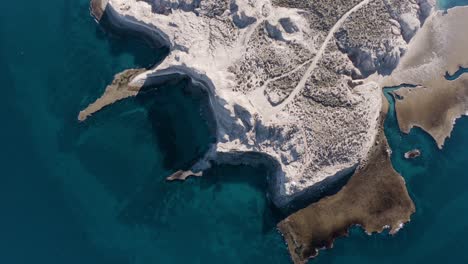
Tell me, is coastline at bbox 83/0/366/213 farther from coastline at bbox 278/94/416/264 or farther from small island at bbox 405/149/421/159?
small island at bbox 405/149/421/159

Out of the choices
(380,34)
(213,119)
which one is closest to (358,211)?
(213,119)

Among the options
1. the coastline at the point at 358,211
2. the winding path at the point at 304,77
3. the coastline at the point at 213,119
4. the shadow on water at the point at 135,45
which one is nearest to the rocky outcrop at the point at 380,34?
the winding path at the point at 304,77

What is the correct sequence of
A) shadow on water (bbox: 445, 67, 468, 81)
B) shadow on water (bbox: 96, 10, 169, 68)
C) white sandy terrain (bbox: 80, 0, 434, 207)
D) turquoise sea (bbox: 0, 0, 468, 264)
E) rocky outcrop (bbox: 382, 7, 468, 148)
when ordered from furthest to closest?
shadow on water (bbox: 445, 67, 468, 81), rocky outcrop (bbox: 382, 7, 468, 148), shadow on water (bbox: 96, 10, 169, 68), turquoise sea (bbox: 0, 0, 468, 264), white sandy terrain (bbox: 80, 0, 434, 207)

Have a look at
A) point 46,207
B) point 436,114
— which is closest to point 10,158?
point 46,207

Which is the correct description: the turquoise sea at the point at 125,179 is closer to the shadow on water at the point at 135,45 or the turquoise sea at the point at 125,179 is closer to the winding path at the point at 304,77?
the shadow on water at the point at 135,45

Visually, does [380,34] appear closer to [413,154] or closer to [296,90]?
[296,90]

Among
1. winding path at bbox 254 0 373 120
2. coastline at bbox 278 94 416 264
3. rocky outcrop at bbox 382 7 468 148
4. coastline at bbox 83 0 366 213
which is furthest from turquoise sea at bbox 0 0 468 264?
winding path at bbox 254 0 373 120

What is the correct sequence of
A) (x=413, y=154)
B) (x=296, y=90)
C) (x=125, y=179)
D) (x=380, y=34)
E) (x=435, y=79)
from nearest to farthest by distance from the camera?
(x=296, y=90) → (x=125, y=179) → (x=380, y=34) → (x=413, y=154) → (x=435, y=79)

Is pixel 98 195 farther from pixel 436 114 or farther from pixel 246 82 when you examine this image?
pixel 436 114
